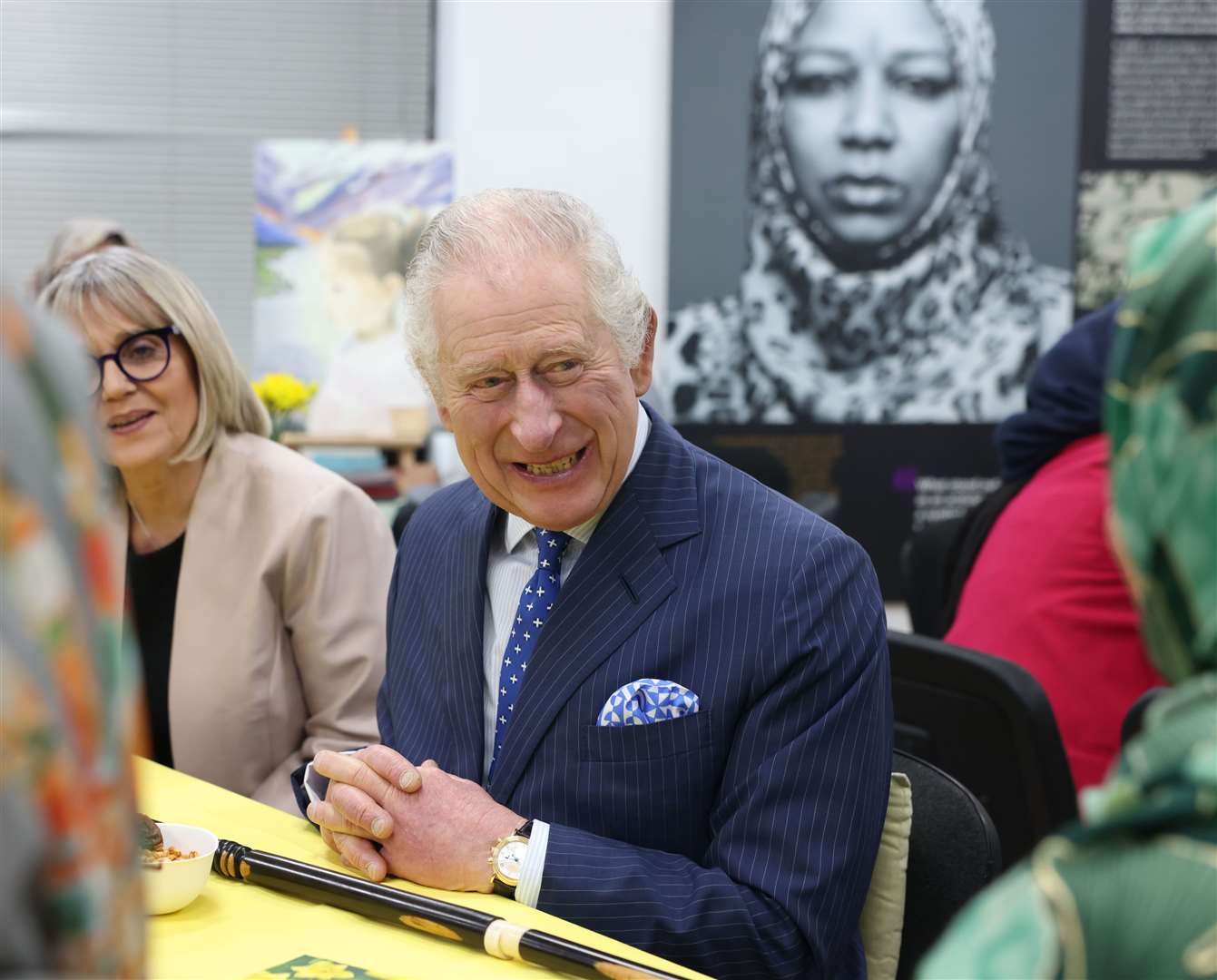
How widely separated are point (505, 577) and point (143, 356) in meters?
0.86

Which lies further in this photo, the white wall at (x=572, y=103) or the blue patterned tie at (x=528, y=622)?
the white wall at (x=572, y=103)

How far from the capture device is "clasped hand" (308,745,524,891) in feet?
4.35

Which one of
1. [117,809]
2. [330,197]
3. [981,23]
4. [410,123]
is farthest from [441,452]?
[117,809]

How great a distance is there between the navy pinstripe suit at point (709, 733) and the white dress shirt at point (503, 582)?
0.02 m

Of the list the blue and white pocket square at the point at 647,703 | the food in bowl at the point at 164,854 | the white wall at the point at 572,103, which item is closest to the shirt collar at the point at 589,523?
the blue and white pocket square at the point at 647,703

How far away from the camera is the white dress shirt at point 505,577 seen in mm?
1634

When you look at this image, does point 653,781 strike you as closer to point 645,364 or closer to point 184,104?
point 645,364

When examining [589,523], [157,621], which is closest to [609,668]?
[589,523]

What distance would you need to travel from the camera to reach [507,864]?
1328 millimetres

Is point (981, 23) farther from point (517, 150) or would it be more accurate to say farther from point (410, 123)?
point (410, 123)

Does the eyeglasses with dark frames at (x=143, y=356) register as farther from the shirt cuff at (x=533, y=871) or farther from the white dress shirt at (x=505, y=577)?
the shirt cuff at (x=533, y=871)

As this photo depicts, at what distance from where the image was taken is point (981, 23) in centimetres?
468

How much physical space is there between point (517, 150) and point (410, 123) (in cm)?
49

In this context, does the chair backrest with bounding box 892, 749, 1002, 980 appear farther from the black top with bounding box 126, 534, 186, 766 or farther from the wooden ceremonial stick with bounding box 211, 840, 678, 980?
the black top with bounding box 126, 534, 186, 766
